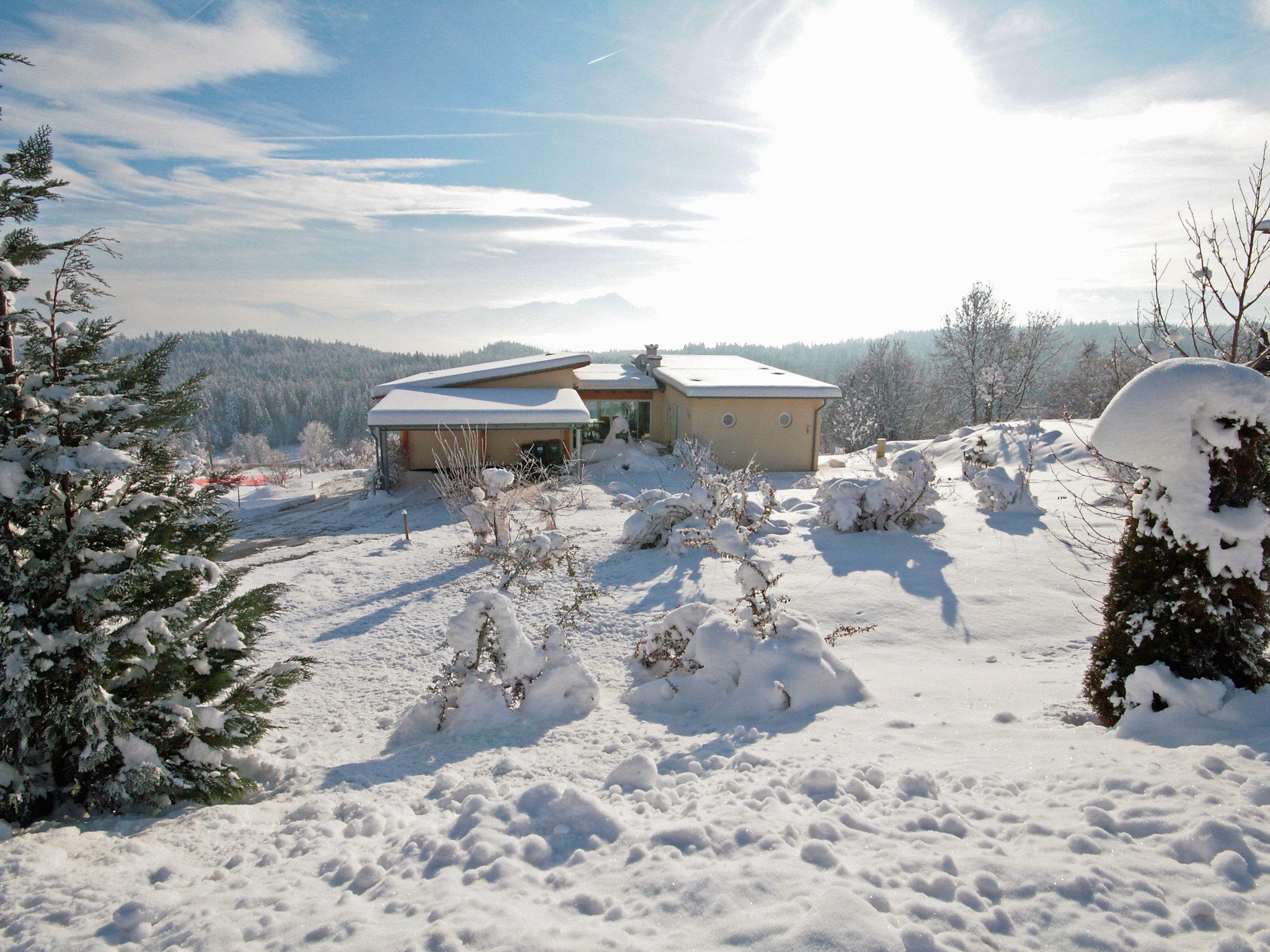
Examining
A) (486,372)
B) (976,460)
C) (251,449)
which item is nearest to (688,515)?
(976,460)

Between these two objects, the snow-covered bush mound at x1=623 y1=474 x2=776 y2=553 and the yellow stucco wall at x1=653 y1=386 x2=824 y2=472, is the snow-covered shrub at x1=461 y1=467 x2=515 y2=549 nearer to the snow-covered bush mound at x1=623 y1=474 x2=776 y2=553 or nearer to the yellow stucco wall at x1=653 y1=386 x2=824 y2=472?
the snow-covered bush mound at x1=623 y1=474 x2=776 y2=553

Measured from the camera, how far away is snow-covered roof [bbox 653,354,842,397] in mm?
19781

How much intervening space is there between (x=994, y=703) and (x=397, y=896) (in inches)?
172

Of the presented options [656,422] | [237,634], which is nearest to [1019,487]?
[237,634]

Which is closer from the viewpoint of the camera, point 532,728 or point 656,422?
point 532,728

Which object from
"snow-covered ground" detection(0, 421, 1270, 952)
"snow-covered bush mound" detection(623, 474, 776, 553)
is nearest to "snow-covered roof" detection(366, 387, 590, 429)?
"snow-covered bush mound" detection(623, 474, 776, 553)

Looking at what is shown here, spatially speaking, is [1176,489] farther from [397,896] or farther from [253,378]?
[253,378]

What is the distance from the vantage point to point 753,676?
5145 millimetres

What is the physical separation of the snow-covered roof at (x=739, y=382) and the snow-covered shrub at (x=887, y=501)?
365 inches

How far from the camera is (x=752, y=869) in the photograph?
264 centimetres

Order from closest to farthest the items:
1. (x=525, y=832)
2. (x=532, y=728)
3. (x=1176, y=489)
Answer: (x=525, y=832) → (x=1176, y=489) → (x=532, y=728)

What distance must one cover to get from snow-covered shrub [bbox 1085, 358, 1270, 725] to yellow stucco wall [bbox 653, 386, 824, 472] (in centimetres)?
1613

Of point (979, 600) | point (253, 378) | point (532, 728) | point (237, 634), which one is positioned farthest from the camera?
point (253, 378)

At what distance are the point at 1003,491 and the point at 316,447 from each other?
52.8 m
